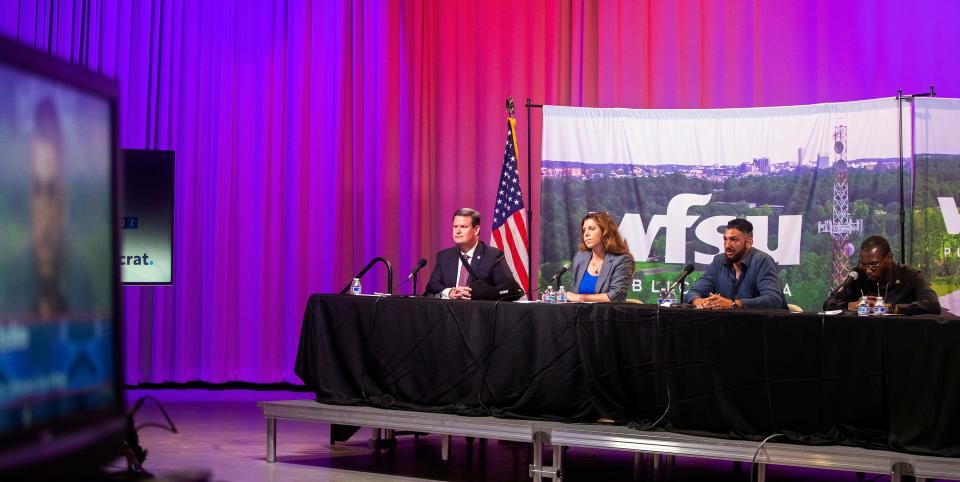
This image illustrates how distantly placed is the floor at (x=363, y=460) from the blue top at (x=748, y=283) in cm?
86

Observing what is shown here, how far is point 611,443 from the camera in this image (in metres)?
4.06

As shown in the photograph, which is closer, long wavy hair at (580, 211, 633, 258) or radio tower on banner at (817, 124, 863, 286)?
long wavy hair at (580, 211, 633, 258)

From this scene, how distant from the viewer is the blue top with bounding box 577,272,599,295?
18.2 feet

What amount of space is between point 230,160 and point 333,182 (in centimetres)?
84

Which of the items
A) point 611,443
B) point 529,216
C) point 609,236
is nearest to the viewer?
point 611,443

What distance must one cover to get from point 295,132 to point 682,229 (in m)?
3.12

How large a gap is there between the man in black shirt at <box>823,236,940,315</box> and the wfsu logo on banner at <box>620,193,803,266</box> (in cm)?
123

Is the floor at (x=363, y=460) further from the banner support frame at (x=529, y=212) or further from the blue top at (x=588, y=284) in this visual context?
the banner support frame at (x=529, y=212)

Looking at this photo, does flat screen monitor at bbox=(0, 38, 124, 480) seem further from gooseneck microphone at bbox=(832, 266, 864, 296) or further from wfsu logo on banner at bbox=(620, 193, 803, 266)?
wfsu logo on banner at bbox=(620, 193, 803, 266)

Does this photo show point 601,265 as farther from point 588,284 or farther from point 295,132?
point 295,132

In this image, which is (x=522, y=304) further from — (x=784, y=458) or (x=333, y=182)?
(x=333, y=182)

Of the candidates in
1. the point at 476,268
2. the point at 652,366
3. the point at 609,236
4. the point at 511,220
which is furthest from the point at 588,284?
the point at 652,366

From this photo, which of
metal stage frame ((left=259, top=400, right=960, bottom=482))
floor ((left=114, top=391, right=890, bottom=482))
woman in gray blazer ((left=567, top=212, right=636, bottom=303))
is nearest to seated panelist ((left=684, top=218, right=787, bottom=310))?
woman in gray blazer ((left=567, top=212, right=636, bottom=303))

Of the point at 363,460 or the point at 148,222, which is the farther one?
the point at 148,222
